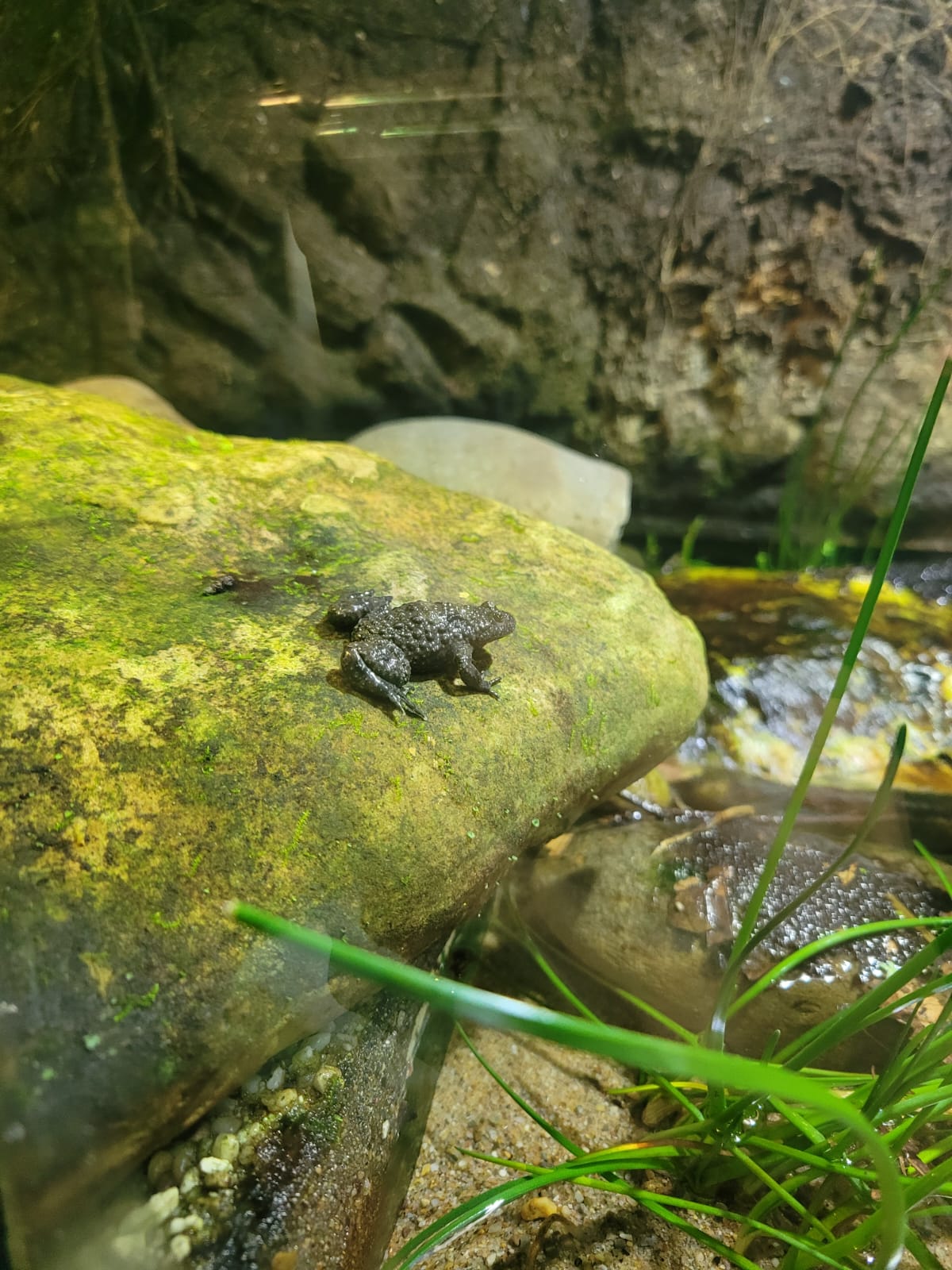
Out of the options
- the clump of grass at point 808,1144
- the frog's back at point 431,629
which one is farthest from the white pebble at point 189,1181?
the frog's back at point 431,629

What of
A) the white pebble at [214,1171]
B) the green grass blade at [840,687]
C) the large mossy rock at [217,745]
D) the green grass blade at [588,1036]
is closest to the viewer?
the green grass blade at [588,1036]

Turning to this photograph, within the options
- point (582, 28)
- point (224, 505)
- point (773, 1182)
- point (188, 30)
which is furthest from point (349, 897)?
point (582, 28)

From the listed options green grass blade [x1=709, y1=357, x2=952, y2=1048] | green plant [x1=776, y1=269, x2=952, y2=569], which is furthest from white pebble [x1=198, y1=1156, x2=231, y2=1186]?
green plant [x1=776, y1=269, x2=952, y2=569]

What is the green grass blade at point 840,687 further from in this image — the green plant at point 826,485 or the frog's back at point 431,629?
the green plant at point 826,485

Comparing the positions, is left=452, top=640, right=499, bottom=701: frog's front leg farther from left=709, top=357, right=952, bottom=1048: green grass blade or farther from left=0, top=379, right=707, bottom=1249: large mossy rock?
left=709, top=357, right=952, bottom=1048: green grass blade

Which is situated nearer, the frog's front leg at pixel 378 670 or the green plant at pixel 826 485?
the frog's front leg at pixel 378 670

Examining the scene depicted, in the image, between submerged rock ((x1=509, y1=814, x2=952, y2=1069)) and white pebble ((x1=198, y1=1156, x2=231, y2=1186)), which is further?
submerged rock ((x1=509, y1=814, x2=952, y2=1069))

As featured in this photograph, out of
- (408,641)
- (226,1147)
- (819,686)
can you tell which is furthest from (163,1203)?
(819,686)
